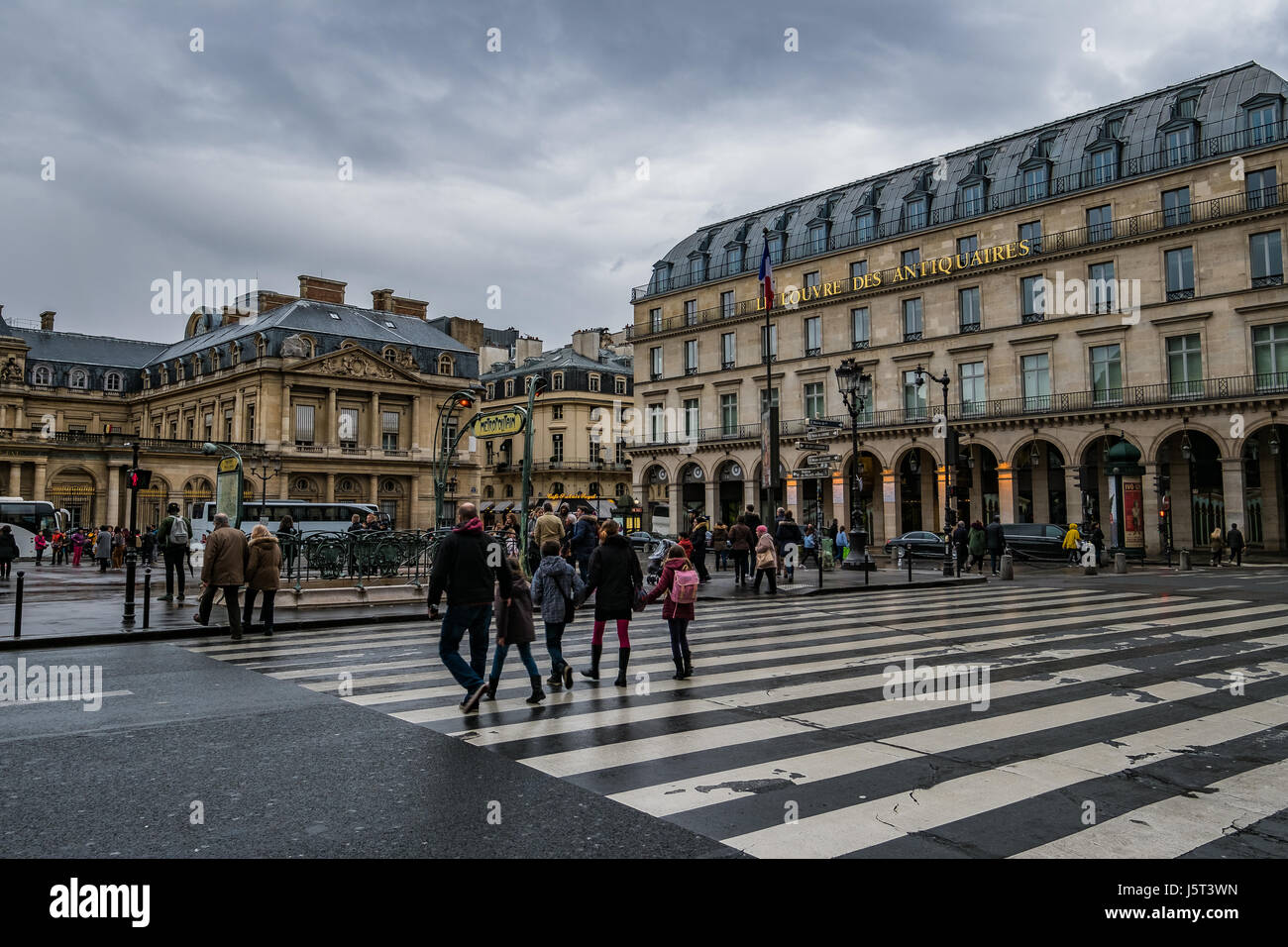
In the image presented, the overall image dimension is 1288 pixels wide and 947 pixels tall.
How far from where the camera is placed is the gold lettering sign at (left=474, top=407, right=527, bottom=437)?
18.9m

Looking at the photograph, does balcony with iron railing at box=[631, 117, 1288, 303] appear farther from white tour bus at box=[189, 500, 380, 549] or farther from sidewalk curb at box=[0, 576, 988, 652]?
sidewalk curb at box=[0, 576, 988, 652]

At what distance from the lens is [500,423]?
19469 mm

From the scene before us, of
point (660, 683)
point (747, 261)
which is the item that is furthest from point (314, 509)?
point (660, 683)

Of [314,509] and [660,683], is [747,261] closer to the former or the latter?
[314,509]

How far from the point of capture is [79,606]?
1833 cm

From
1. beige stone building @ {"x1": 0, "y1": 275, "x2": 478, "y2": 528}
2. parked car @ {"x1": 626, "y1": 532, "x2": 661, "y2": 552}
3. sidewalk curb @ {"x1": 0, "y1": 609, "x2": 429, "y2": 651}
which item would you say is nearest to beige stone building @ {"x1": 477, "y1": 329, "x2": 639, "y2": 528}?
beige stone building @ {"x1": 0, "y1": 275, "x2": 478, "y2": 528}

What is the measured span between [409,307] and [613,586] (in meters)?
79.6

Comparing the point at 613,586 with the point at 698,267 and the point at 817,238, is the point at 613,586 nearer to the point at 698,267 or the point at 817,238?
the point at 817,238

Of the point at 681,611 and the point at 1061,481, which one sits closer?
the point at 681,611

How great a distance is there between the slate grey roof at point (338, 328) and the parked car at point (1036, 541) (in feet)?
173

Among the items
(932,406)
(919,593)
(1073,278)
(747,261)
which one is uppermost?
(747,261)

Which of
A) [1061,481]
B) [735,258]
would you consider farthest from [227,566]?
[735,258]

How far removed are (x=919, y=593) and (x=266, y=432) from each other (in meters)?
56.4

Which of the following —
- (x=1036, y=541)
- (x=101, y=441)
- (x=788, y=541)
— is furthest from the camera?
(x=101, y=441)
